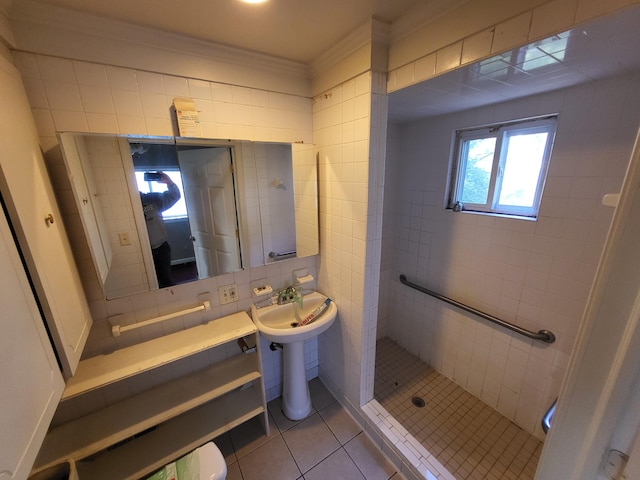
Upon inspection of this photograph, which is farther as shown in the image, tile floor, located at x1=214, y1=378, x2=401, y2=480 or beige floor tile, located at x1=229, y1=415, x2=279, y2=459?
beige floor tile, located at x1=229, y1=415, x2=279, y2=459

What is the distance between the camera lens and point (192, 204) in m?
1.34

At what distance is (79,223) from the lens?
3.57 feet

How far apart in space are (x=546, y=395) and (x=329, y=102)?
2.19 meters

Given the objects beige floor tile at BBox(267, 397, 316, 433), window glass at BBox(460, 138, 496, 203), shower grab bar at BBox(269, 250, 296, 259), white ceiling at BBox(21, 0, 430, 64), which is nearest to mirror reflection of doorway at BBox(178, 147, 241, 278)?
shower grab bar at BBox(269, 250, 296, 259)

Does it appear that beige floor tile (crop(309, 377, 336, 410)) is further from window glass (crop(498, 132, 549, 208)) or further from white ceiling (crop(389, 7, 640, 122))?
white ceiling (crop(389, 7, 640, 122))

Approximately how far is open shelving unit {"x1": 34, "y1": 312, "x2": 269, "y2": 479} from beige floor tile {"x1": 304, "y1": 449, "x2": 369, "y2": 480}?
1.31 ft

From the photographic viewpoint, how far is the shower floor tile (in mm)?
1449

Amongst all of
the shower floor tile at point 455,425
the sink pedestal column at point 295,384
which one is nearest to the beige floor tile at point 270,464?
the sink pedestal column at point 295,384

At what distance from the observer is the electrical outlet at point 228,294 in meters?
1.50

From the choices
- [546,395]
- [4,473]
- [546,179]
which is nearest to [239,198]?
[4,473]

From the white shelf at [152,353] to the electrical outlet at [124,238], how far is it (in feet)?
1.75

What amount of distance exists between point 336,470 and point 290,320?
2.83 feet

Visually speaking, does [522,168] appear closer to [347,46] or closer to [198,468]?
[347,46]

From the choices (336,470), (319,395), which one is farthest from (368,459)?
(319,395)
